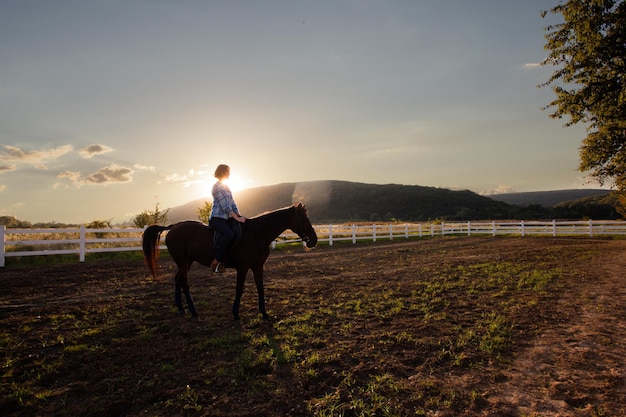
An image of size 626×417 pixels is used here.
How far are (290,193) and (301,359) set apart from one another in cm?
16599

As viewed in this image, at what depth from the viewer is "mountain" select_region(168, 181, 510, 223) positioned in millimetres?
115875

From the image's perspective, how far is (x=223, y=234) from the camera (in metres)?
6.45

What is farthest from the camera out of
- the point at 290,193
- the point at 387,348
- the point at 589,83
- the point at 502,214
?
the point at 290,193

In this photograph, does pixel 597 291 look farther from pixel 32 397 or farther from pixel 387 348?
pixel 32 397

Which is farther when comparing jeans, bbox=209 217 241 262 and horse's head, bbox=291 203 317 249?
horse's head, bbox=291 203 317 249

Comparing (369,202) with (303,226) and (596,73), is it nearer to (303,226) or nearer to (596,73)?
(596,73)

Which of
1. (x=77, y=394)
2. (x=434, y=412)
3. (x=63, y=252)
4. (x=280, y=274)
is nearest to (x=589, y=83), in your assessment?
(x=280, y=274)

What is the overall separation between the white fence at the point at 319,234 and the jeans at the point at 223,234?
9.32 metres

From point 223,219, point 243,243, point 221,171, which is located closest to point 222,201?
point 223,219

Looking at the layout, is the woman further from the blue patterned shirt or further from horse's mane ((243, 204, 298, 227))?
horse's mane ((243, 204, 298, 227))

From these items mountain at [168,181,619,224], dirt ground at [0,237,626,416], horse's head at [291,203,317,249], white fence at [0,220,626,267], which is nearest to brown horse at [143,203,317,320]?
horse's head at [291,203,317,249]

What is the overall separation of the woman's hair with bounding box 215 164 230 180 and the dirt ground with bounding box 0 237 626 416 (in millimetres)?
2707

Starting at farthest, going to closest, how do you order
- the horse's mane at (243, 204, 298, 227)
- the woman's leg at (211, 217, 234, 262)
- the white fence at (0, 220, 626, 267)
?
the white fence at (0, 220, 626, 267) < the horse's mane at (243, 204, 298, 227) < the woman's leg at (211, 217, 234, 262)

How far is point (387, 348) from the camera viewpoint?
514cm
